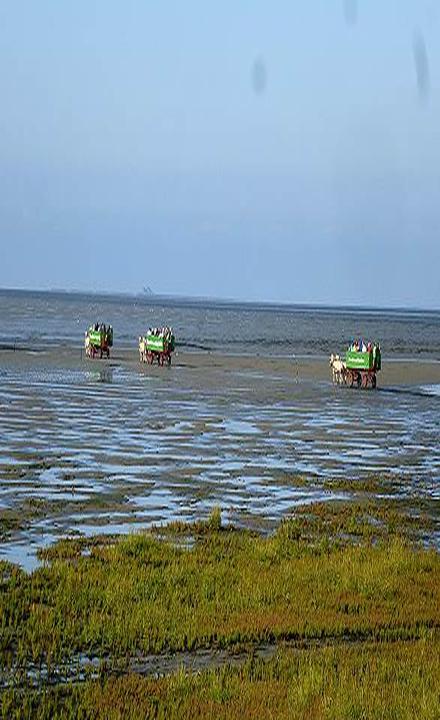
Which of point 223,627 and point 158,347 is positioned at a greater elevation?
point 158,347

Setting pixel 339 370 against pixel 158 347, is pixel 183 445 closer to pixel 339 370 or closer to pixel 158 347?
pixel 339 370

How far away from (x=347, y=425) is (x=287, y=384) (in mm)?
16456

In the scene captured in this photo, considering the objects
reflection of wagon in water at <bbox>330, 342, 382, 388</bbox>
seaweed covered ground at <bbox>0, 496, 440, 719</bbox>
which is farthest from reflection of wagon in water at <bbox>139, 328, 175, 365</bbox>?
seaweed covered ground at <bbox>0, 496, 440, 719</bbox>

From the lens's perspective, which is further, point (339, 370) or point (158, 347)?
point (158, 347)

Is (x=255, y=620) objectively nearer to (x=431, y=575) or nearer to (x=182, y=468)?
(x=431, y=575)

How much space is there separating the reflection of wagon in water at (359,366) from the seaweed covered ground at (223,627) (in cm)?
3289

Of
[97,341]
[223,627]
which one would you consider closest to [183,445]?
[223,627]

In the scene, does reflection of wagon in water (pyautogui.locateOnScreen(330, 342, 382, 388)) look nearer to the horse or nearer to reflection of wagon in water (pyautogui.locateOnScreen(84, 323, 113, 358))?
the horse

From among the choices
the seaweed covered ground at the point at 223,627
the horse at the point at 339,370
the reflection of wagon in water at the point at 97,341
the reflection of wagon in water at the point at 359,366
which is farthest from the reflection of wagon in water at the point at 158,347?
the seaweed covered ground at the point at 223,627

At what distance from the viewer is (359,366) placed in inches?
2002

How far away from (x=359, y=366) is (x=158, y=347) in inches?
533

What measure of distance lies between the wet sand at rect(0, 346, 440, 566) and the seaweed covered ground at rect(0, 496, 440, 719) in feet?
6.15

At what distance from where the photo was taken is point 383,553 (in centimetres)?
1619

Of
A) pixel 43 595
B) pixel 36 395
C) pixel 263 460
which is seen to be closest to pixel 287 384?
pixel 36 395
